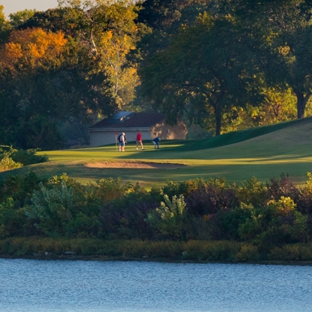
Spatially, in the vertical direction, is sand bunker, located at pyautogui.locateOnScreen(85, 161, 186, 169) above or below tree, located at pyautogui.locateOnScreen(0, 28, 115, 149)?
below

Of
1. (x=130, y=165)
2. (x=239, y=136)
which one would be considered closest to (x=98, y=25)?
(x=239, y=136)

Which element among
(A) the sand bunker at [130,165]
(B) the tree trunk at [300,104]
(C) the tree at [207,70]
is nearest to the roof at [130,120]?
(C) the tree at [207,70]

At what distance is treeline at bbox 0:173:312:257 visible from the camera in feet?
63.0

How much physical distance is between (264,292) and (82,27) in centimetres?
9190

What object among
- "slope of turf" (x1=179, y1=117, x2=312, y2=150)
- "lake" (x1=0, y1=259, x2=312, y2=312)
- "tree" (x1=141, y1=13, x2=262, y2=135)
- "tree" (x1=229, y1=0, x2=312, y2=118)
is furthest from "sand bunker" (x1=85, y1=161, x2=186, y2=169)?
"tree" (x1=141, y1=13, x2=262, y2=135)

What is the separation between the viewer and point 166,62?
3103 inches

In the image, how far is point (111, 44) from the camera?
11362 centimetres

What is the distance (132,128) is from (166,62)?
16.5 m

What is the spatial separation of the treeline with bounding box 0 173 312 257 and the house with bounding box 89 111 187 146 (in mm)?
70697

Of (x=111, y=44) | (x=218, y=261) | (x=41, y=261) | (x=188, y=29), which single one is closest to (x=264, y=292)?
(x=218, y=261)

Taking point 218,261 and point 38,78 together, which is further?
point 38,78

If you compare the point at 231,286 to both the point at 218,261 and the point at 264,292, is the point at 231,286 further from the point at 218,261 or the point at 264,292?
the point at 218,261

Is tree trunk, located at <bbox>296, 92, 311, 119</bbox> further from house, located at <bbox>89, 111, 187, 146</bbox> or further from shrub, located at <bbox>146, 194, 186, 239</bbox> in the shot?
shrub, located at <bbox>146, 194, 186, 239</bbox>

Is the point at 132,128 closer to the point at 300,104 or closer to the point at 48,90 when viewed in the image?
the point at 48,90
